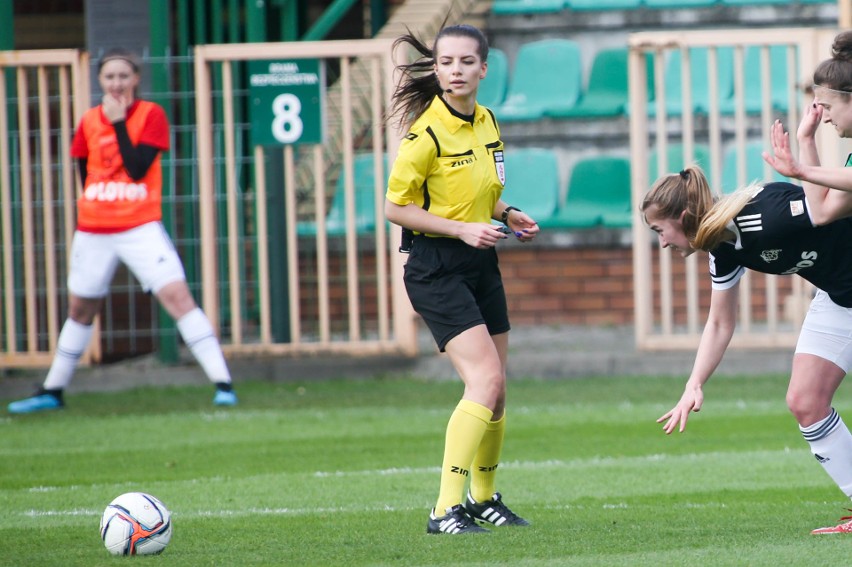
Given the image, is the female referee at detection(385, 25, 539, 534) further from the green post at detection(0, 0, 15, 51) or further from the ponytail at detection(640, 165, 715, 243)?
the green post at detection(0, 0, 15, 51)

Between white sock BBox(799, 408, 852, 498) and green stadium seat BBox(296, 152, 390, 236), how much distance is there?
776 cm

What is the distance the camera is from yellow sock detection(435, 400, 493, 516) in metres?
5.50

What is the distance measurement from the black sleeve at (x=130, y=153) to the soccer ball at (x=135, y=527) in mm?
4586

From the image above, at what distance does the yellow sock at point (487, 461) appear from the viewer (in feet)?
19.2

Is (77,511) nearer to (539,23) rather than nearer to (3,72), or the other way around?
(3,72)

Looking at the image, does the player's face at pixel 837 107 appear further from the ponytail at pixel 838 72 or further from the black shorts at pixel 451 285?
the black shorts at pixel 451 285

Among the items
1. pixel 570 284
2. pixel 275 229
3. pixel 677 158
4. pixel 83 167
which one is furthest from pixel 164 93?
pixel 677 158

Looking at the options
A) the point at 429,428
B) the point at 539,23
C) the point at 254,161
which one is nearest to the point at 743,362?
the point at 429,428

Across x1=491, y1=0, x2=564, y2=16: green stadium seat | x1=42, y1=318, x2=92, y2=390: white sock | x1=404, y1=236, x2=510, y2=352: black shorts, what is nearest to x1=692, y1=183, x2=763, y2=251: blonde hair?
x1=404, y1=236, x2=510, y2=352: black shorts

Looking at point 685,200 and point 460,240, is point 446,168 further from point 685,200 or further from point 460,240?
point 685,200

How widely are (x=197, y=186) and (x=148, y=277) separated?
2323 millimetres

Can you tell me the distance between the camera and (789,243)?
5.18 m

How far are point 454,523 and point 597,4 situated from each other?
11.0 m

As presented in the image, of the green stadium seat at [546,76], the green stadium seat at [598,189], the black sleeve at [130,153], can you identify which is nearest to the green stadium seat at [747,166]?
the green stadium seat at [598,189]
